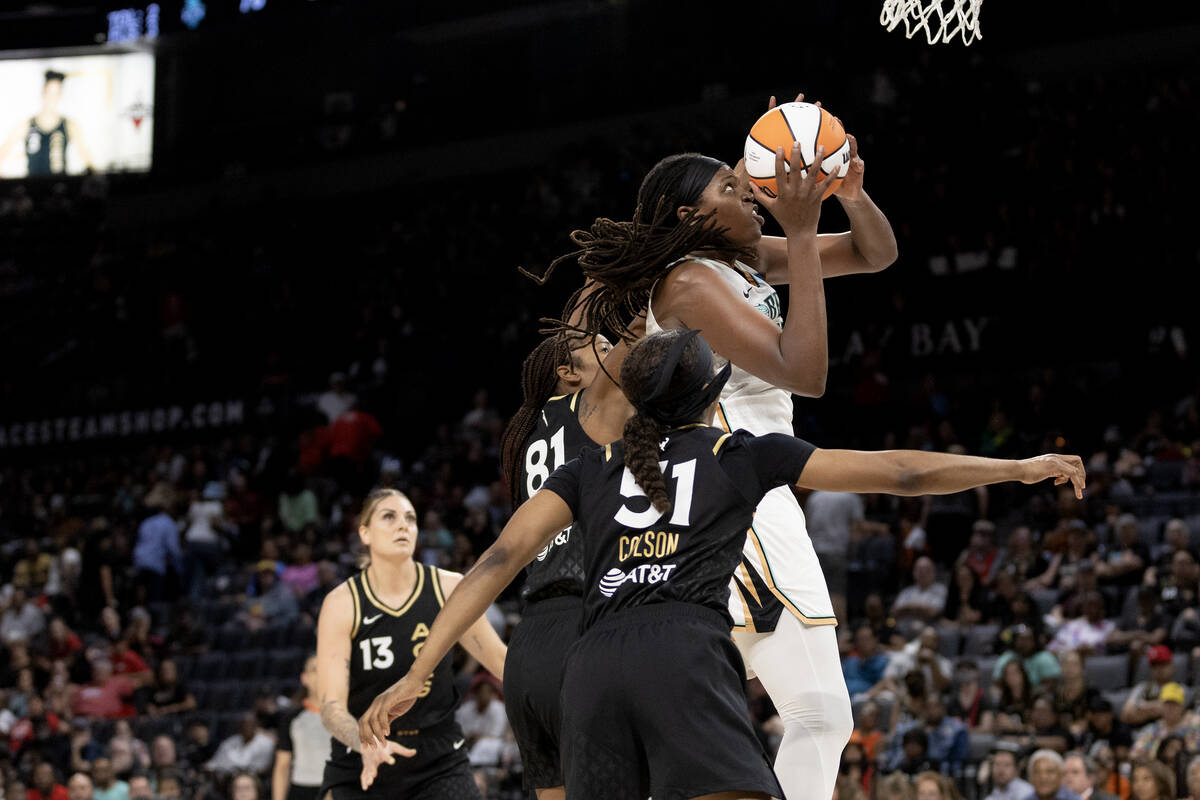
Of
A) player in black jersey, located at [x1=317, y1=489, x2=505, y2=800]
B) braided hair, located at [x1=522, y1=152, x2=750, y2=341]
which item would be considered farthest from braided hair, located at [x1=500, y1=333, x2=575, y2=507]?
player in black jersey, located at [x1=317, y1=489, x2=505, y2=800]

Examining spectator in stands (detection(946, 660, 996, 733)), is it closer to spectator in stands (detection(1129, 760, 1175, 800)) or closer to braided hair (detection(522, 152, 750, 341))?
spectator in stands (detection(1129, 760, 1175, 800))

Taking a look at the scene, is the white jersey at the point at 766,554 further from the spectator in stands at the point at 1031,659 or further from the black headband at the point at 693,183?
the spectator in stands at the point at 1031,659

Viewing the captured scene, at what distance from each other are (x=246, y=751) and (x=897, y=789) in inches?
247

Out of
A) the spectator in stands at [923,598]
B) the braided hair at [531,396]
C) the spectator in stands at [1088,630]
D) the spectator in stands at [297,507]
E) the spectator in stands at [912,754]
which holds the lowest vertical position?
the spectator in stands at [912,754]

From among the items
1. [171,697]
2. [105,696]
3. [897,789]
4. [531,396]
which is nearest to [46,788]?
[171,697]

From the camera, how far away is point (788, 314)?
13.6 ft

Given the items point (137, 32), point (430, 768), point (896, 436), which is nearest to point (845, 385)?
point (896, 436)

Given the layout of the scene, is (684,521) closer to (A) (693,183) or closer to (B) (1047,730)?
(A) (693,183)

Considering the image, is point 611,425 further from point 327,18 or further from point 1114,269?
point 327,18

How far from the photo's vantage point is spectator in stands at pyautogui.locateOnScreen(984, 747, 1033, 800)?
935 centimetres

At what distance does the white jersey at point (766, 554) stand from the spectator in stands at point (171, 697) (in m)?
12.0

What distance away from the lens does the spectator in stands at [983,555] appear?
12.2 m

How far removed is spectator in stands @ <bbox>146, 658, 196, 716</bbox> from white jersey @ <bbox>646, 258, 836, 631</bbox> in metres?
12.0

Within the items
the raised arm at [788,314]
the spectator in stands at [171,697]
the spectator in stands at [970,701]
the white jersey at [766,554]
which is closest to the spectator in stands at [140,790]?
the spectator in stands at [171,697]
